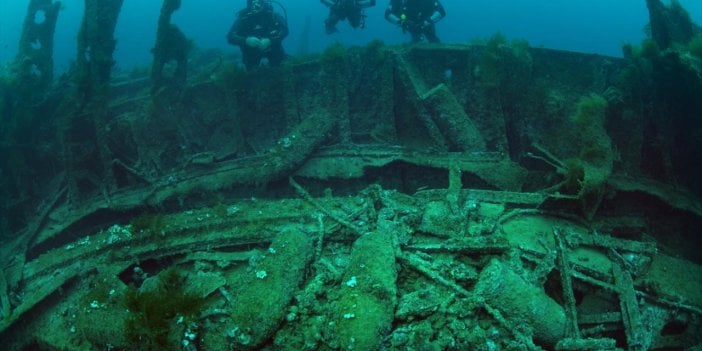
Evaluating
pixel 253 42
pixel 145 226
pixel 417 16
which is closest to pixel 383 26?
pixel 417 16

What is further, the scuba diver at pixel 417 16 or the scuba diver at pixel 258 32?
the scuba diver at pixel 417 16

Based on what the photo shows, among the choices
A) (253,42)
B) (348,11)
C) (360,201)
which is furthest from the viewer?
(348,11)

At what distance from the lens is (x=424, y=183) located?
674 cm

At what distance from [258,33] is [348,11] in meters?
3.02

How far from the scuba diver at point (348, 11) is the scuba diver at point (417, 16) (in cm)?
77

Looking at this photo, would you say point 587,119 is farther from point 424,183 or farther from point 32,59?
Result: point 32,59

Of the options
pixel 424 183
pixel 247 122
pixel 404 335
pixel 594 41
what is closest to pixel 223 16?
pixel 594 41

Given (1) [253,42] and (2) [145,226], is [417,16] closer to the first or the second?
(1) [253,42]

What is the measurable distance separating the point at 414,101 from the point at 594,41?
5233cm

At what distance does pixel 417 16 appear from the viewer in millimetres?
11242

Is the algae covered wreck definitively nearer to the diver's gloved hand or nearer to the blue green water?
the diver's gloved hand

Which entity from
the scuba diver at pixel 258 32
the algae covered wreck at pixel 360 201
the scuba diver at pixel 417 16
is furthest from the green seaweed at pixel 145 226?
the scuba diver at pixel 417 16

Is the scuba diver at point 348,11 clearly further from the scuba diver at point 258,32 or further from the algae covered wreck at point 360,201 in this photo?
the algae covered wreck at point 360,201

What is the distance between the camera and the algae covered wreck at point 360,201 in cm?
336
